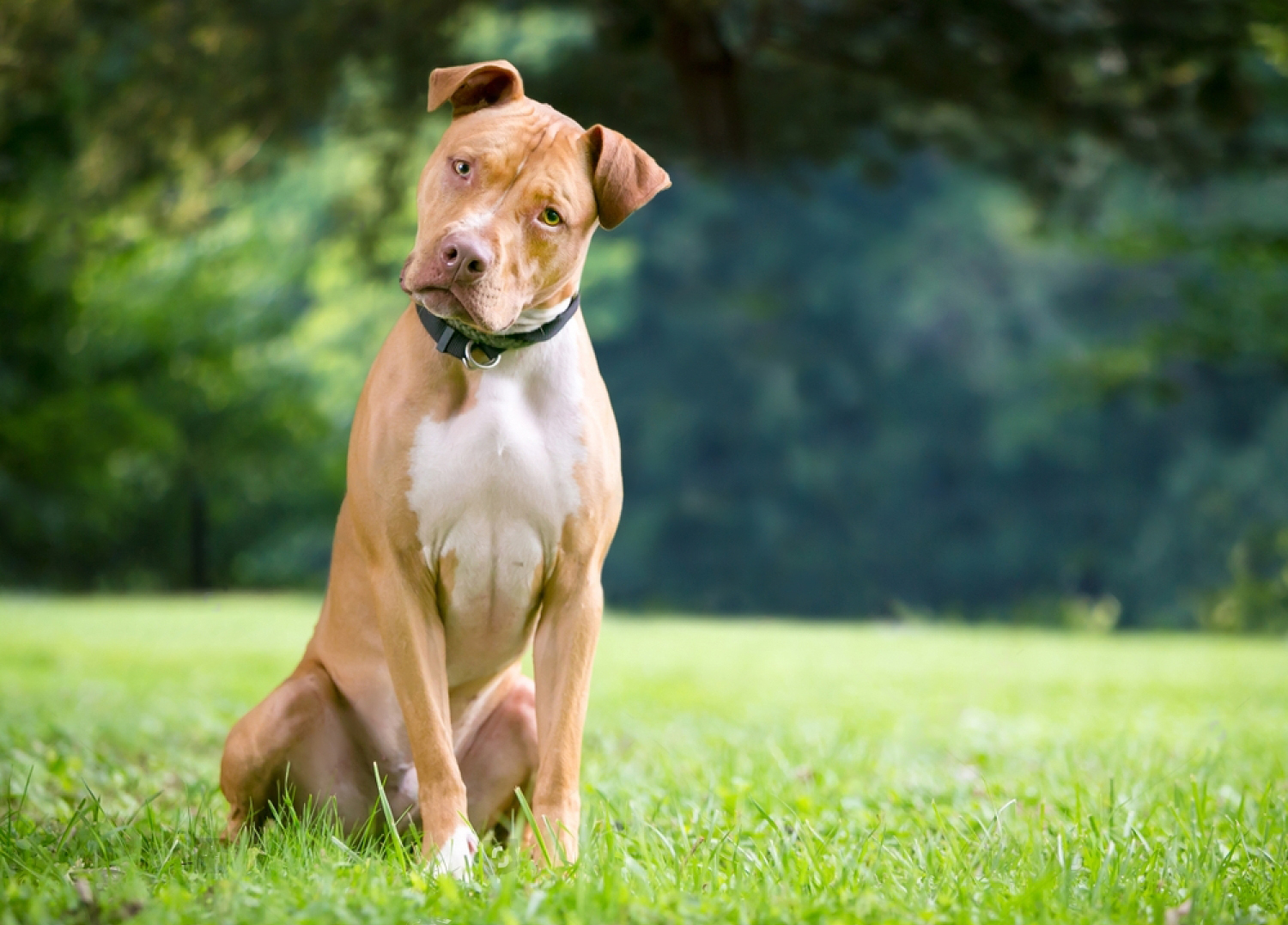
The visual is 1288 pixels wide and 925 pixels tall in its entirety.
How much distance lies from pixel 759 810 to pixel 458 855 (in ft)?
2.16

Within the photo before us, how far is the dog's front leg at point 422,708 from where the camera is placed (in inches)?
91.1

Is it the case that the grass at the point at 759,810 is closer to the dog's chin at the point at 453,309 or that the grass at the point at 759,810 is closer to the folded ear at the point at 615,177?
the dog's chin at the point at 453,309

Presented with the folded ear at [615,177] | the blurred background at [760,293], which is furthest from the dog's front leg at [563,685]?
the blurred background at [760,293]

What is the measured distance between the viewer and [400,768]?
8.55 ft

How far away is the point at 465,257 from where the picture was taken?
6.90 ft

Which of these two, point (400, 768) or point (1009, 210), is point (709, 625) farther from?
point (400, 768)

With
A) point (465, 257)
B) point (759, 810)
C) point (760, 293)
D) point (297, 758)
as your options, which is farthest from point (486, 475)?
point (760, 293)

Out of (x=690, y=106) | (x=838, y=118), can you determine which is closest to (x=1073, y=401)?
(x=838, y=118)

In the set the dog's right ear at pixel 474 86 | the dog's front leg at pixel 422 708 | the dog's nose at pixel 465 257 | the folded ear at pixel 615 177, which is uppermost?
the dog's right ear at pixel 474 86

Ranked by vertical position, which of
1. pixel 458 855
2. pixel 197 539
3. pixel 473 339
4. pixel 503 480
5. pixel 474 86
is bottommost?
pixel 197 539

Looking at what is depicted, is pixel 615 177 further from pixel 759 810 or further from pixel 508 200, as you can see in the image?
pixel 759 810

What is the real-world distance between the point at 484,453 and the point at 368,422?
0.28m

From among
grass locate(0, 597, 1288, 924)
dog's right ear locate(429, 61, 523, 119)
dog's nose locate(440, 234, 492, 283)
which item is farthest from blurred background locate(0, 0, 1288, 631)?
dog's nose locate(440, 234, 492, 283)

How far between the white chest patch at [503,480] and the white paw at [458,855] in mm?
420
